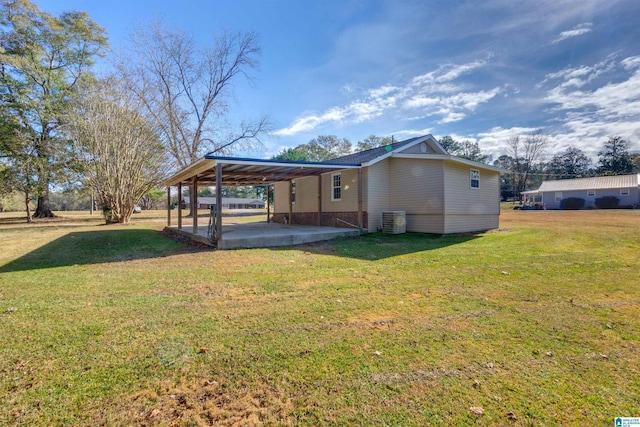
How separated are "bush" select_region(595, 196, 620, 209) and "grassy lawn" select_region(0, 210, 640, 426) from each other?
114ft

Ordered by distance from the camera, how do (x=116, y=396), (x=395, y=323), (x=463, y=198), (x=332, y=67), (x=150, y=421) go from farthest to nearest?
A: 1. (x=332, y=67)
2. (x=463, y=198)
3. (x=395, y=323)
4. (x=116, y=396)
5. (x=150, y=421)

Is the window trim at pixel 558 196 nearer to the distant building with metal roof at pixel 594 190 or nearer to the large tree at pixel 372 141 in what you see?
the distant building with metal roof at pixel 594 190

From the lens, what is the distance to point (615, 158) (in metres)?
50.3

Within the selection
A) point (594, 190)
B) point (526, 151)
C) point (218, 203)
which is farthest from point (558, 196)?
point (218, 203)

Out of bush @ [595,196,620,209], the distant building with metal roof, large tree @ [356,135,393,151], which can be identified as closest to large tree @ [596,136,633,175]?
the distant building with metal roof

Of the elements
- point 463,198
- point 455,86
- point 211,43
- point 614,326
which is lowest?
point 614,326

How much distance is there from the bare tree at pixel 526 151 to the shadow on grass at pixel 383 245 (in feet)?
166

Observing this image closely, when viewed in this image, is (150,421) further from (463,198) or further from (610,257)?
(463,198)

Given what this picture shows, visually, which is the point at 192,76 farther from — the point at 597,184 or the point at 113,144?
the point at 597,184

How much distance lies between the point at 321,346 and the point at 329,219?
10957 millimetres

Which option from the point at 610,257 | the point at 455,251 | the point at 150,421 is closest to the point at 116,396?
the point at 150,421

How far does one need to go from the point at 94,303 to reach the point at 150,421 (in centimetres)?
308

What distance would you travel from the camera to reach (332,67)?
15.6 metres

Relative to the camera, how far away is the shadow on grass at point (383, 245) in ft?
26.5
